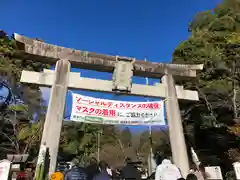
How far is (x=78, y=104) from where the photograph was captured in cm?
748

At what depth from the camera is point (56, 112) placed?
704 cm

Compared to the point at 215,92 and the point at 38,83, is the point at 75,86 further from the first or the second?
the point at 215,92

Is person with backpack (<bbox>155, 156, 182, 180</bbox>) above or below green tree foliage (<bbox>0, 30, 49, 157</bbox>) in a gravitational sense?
below

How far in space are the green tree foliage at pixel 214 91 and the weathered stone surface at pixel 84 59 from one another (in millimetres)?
4634

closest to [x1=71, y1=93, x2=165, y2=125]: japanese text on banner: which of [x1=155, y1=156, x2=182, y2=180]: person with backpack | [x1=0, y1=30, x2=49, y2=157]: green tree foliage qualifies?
[x1=155, y1=156, x2=182, y2=180]: person with backpack

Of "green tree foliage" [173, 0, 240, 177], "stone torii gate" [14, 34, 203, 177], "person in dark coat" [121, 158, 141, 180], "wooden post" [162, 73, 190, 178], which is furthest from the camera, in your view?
"green tree foliage" [173, 0, 240, 177]

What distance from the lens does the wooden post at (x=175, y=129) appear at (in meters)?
7.58

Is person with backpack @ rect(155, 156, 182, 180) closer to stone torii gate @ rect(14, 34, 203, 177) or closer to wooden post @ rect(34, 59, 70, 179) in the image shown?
stone torii gate @ rect(14, 34, 203, 177)

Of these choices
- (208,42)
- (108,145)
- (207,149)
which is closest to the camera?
(207,149)

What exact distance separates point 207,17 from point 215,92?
34.4 ft

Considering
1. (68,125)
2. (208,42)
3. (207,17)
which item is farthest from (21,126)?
(207,17)

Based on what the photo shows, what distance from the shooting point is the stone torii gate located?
7.08 meters

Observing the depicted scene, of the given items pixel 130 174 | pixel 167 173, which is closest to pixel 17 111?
pixel 130 174

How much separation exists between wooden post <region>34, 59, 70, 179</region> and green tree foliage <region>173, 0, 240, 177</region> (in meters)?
8.46
